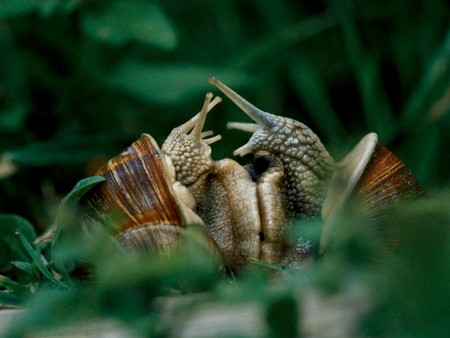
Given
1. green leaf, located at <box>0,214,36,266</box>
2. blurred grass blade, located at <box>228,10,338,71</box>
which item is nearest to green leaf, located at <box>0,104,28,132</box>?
blurred grass blade, located at <box>228,10,338,71</box>

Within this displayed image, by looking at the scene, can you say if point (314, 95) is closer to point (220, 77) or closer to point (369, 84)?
point (369, 84)

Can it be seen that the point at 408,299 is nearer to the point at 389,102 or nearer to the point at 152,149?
the point at 152,149

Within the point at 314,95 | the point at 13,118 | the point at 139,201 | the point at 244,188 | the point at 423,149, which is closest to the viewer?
the point at 139,201

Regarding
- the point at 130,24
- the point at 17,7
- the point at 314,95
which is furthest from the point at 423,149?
the point at 17,7

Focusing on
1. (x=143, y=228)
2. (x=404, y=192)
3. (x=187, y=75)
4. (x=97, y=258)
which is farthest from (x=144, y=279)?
(x=187, y=75)

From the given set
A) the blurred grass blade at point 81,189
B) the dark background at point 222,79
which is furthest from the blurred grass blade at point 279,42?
the blurred grass blade at point 81,189

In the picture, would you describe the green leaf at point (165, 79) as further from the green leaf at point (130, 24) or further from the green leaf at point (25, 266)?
the green leaf at point (25, 266)
